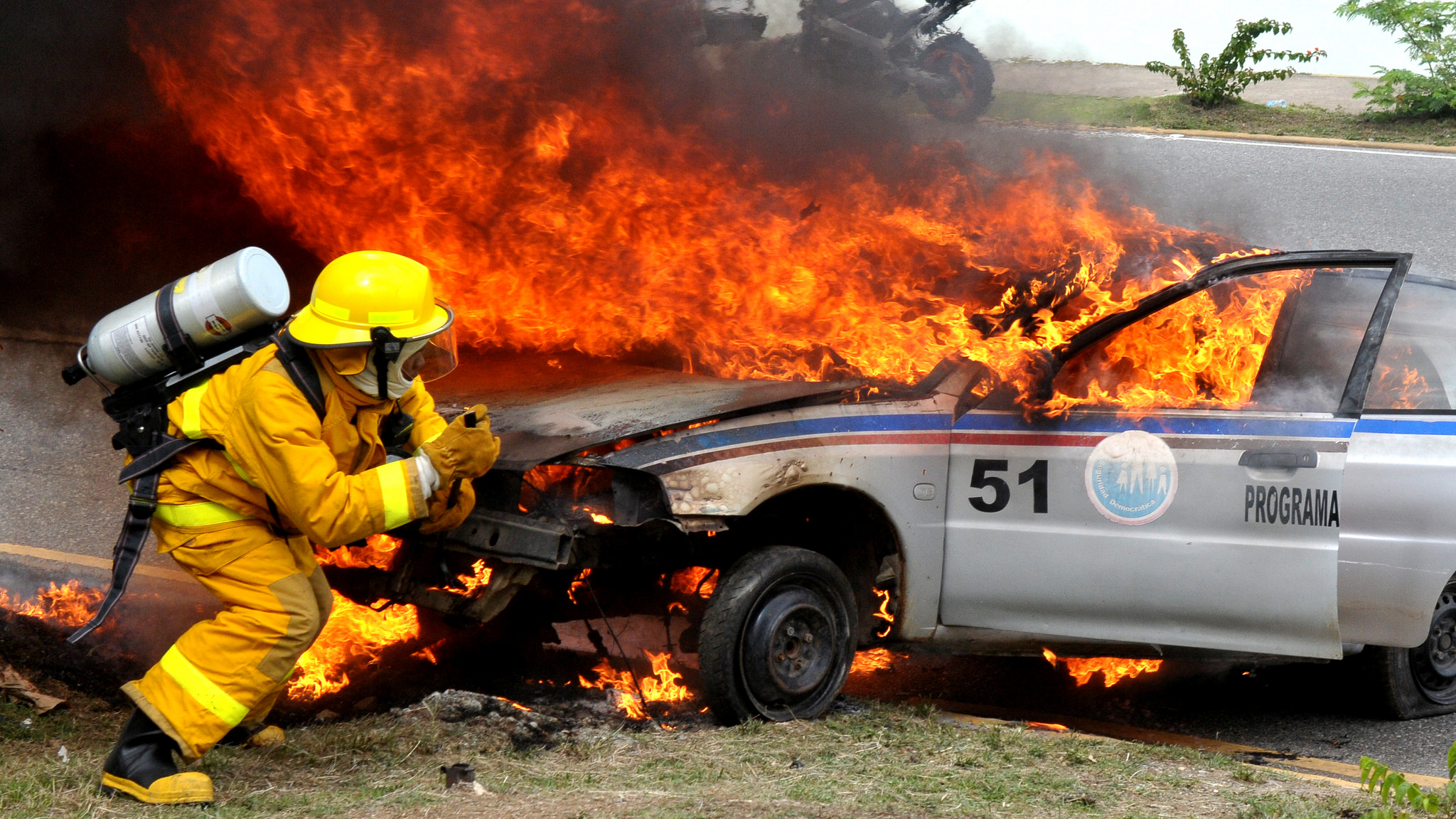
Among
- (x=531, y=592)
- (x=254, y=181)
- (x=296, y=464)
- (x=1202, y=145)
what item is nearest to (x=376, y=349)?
(x=296, y=464)

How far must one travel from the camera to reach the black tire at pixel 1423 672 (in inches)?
197

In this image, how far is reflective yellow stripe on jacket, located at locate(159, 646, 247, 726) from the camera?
3.66 meters

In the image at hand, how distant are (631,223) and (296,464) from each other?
2.85 meters

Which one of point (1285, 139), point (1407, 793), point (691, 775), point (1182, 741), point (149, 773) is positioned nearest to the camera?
point (1407, 793)

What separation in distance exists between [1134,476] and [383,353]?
2.54 metres

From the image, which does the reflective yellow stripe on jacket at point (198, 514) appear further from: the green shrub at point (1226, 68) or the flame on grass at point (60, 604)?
the green shrub at point (1226, 68)

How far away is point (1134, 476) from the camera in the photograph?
442 cm

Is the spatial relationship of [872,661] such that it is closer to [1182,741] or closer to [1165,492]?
[1182,741]

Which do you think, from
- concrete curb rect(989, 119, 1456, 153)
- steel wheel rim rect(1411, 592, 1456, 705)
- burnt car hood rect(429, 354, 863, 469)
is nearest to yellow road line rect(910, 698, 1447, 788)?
steel wheel rim rect(1411, 592, 1456, 705)

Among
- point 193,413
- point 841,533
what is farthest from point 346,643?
point 841,533

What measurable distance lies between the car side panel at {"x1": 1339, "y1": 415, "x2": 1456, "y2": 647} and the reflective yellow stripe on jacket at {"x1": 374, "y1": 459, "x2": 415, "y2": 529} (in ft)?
10.3

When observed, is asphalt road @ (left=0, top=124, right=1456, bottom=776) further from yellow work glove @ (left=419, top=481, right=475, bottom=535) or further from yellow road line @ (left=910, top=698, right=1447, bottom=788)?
yellow work glove @ (left=419, top=481, right=475, bottom=535)

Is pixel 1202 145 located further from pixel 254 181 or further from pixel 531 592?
pixel 531 592

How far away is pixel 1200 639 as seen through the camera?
4504 millimetres
